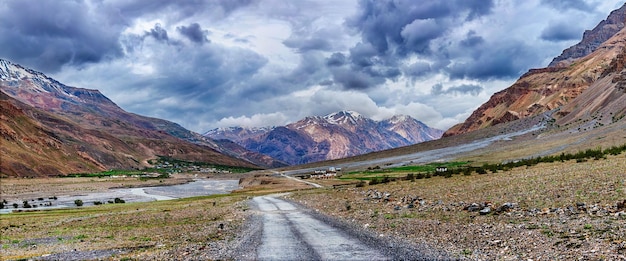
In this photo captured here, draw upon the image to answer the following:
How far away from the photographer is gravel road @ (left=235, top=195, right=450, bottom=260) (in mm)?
17594

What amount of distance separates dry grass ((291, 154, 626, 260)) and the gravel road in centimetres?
144

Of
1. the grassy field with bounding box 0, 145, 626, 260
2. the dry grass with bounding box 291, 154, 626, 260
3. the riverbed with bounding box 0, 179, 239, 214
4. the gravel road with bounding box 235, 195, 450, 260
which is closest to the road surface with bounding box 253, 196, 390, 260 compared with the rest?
the gravel road with bounding box 235, 195, 450, 260

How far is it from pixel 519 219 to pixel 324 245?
399 inches

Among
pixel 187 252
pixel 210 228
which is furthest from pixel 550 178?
pixel 187 252

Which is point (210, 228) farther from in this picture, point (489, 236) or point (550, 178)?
point (550, 178)

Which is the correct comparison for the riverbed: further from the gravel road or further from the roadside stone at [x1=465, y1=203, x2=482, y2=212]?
the roadside stone at [x1=465, y1=203, x2=482, y2=212]

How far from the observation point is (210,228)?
30.3 m

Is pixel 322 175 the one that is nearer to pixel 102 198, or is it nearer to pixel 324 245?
pixel 102 198

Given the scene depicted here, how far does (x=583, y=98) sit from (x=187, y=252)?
703 feet

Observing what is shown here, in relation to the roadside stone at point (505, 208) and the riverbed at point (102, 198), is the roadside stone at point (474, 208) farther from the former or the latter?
the riverbed at point (102, 198)

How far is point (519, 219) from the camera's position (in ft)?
72.6

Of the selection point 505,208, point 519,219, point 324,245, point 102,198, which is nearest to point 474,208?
point 505,208

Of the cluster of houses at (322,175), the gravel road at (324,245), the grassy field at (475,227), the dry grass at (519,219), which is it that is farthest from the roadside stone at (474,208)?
the cluster of houses at (322,175)

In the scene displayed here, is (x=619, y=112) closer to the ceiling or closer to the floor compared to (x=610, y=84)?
closer to the floor
